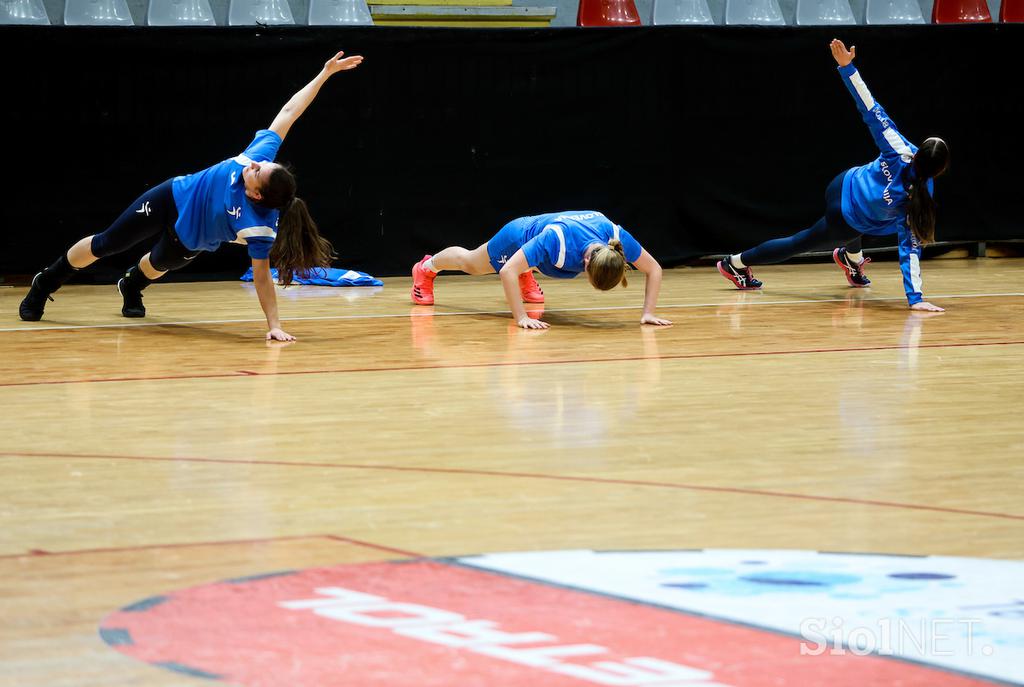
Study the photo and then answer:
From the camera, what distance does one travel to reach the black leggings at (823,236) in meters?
8.88

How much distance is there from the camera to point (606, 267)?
7141 millimetres

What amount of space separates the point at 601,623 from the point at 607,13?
9.65m

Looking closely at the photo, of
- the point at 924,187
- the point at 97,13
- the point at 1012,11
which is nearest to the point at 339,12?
the point at 97,13

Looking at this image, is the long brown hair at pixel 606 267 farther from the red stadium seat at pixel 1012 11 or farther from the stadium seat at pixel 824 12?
the red stadium seat at pixel 1012 11

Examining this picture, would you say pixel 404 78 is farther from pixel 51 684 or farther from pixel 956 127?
pixel 51 684

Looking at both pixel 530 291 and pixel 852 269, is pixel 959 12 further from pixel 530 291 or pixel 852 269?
pixel 530 291

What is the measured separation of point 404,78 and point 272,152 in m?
3.33

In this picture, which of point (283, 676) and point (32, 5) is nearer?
point (283, 676)

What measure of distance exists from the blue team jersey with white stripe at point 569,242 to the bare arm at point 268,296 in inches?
50.6

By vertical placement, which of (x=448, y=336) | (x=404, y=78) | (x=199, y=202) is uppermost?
(x=404, y=78)

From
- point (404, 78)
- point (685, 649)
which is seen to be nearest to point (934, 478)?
point (685, 649)

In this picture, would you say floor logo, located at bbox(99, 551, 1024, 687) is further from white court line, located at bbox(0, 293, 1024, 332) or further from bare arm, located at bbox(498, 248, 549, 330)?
white court line, located at bbox(0, 293, 1024, 332)

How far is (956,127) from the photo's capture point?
11.6 m

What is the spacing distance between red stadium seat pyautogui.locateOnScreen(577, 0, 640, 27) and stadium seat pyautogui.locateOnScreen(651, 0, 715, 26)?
0.77 ft
